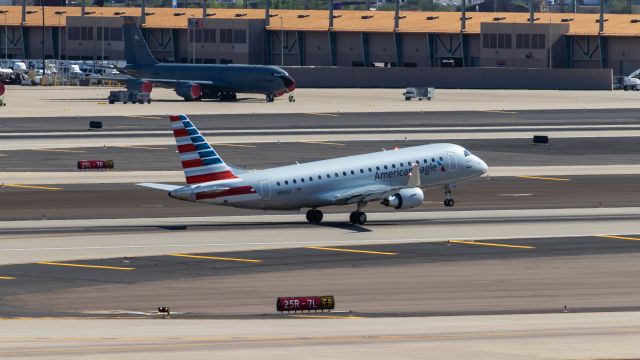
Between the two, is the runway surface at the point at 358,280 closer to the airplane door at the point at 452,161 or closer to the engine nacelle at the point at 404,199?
the engine nacelle at the point at 404,199

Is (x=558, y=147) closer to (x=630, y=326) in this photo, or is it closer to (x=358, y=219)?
(x=358, y=219)

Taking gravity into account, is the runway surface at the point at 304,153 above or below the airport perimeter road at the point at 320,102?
below

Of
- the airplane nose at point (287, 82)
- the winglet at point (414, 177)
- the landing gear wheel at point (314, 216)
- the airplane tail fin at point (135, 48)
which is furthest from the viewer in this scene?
the airplane tail fin at point (135, 48)

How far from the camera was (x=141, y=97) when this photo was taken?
164875mm

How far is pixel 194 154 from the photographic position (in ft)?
207

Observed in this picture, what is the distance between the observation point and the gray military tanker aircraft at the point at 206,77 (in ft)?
553

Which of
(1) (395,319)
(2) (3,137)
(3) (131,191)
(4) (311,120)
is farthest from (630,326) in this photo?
(4) (311,120)

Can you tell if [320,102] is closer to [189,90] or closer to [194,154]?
[189,90]

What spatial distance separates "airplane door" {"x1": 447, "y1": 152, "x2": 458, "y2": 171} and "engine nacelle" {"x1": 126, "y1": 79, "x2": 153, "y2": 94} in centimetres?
9794

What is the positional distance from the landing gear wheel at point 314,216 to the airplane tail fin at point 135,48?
4297 inches

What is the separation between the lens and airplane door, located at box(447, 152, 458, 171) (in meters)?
70.4

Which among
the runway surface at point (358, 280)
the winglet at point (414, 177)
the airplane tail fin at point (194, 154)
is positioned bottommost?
the runway surface at point (358, 280)

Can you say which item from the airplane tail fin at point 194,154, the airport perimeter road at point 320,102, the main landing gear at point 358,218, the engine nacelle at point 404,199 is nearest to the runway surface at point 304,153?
the main landing gear at point 358,218

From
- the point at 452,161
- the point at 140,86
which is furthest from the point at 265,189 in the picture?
the point at 140,86
